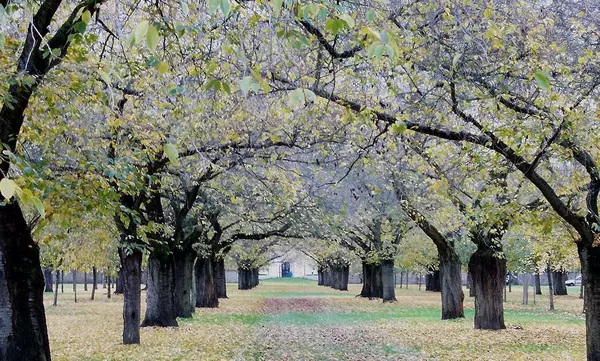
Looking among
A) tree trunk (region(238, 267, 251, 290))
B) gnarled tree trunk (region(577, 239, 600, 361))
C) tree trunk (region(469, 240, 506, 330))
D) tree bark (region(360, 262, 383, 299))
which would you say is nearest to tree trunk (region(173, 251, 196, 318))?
tree trunk (region(469, 240, 506, 330))

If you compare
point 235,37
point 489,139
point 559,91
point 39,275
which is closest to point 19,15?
point 39,275

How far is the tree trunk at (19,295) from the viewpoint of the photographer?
7777 mm

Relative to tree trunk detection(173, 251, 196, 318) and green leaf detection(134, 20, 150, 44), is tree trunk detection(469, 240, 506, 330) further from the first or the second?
green leaf detection(134, 20, 150, 44)

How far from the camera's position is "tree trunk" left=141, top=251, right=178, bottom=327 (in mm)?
20375

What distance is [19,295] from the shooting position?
7984 millimetres

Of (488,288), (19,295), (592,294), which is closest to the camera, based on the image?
(19,295)

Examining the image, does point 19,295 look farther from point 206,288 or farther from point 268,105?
point 206,288

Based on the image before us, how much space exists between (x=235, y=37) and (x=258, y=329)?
51.4 ft

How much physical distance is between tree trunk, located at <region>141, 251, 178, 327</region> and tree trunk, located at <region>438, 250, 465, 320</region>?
1093 cm

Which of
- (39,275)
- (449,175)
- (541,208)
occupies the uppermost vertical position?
(449,175)

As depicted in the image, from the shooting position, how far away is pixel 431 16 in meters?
9.36

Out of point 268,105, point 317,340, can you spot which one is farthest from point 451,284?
point 268,105

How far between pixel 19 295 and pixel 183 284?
1783 cm

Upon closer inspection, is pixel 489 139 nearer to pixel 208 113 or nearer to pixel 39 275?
pixel 208 113
